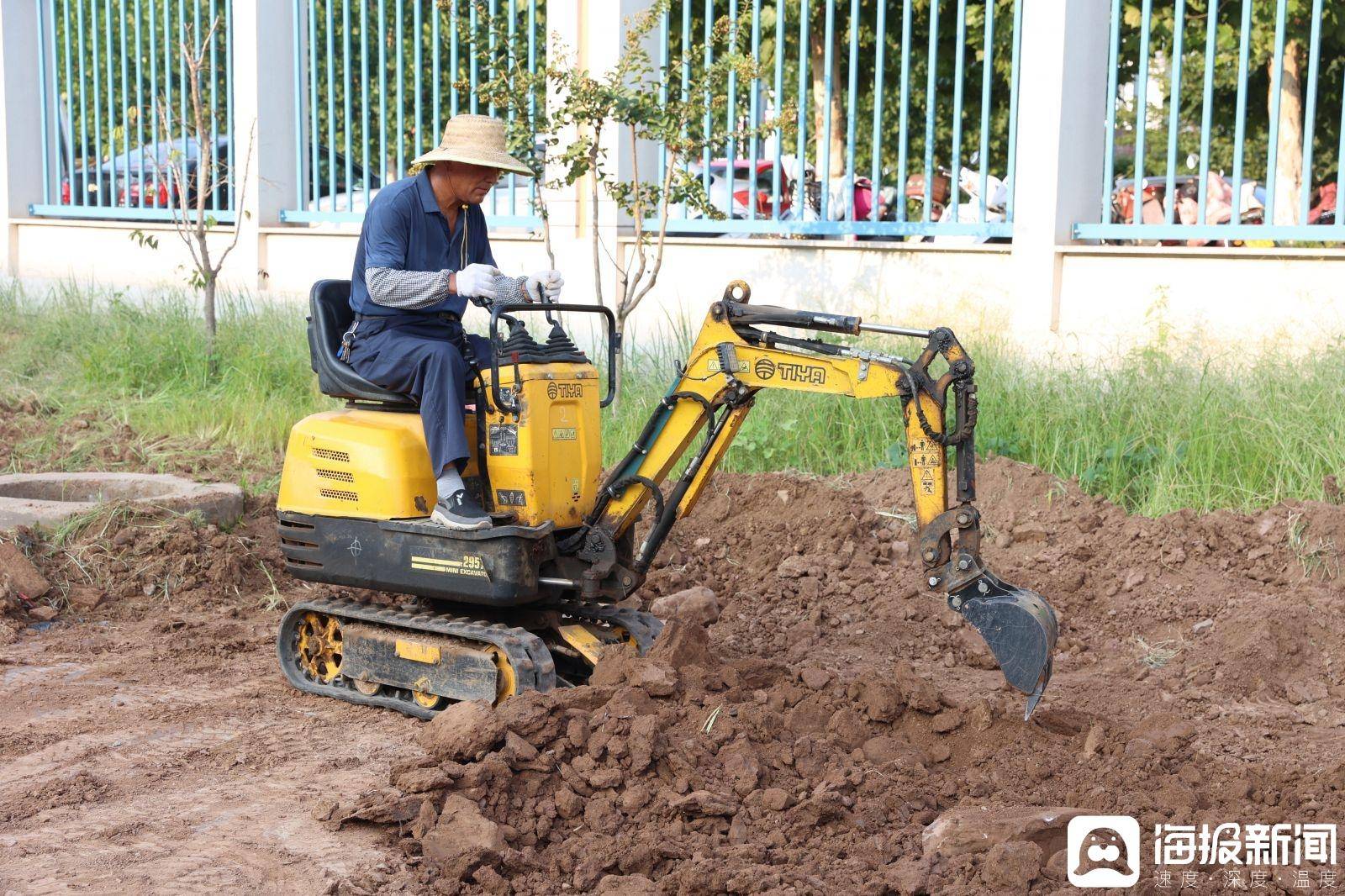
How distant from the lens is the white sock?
5.04 meters

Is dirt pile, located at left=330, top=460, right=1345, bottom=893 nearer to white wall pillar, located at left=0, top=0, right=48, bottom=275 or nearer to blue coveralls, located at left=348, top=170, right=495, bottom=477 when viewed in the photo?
blue coveralls, located at left=348, top=170, right=495, bottom=477

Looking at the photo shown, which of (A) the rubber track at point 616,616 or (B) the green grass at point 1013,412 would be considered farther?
(B) the green grass at point 1013,412

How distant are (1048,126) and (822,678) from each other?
17.4 feet

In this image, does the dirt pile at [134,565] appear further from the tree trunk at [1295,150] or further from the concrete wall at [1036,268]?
the tree trunk at [1295,150]

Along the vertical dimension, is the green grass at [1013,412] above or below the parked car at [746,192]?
below

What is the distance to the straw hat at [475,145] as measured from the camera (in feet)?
17.3

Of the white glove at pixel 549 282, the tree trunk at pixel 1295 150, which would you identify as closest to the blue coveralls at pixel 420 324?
the white glove at pixel 549 282

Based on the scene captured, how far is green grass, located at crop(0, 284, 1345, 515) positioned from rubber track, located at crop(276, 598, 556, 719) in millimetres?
2856

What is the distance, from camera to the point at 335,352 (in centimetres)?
554

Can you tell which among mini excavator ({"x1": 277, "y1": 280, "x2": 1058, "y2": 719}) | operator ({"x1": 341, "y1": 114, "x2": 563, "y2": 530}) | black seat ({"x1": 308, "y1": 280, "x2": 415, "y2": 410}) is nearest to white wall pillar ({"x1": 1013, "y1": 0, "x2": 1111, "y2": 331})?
mini excavator ({"x1": 277, "y1": 280, "x2": 1058, "y2": 719})

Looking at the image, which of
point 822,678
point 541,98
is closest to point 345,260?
point 541,98

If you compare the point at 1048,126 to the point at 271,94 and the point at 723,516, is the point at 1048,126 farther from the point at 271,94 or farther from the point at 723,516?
the point at 271,94

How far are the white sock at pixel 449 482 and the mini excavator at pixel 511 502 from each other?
0.39 feet

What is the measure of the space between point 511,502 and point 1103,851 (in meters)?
2.33
